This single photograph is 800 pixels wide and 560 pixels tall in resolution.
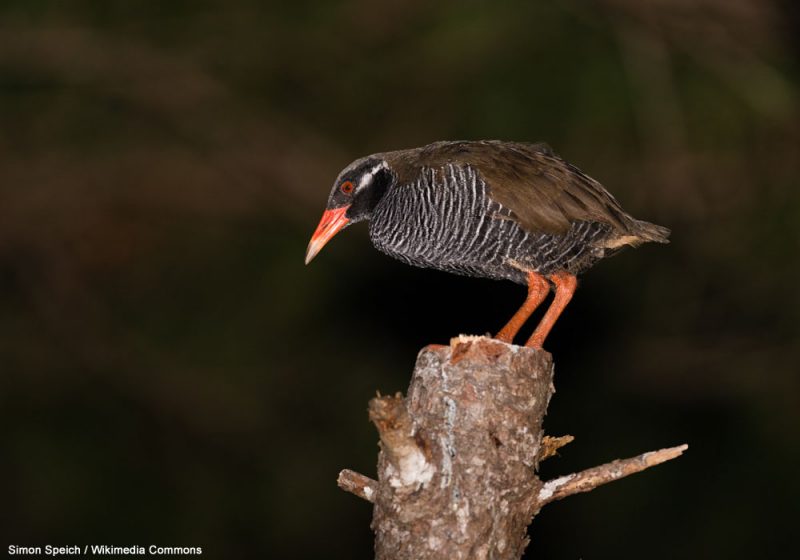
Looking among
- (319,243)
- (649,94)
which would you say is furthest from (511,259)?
(649,94)

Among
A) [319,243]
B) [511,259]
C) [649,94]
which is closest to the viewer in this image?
[511,259]

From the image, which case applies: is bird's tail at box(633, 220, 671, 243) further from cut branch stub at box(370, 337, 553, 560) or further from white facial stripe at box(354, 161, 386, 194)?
white facial stripe at box(354, 161, 386, 194)

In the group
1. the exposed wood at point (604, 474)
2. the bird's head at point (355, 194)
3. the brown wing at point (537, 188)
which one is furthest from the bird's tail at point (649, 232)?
the exposed wood at point (604, 474)

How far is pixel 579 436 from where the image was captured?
36.7 feet

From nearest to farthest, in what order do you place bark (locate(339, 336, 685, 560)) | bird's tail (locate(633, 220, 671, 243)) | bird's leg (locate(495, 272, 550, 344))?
bark (locate(339, 336, 685, 560)) → bird's tail (locate(633, 220, 671, 243)) → bird's leg (locate(495, 272, 550, 344))

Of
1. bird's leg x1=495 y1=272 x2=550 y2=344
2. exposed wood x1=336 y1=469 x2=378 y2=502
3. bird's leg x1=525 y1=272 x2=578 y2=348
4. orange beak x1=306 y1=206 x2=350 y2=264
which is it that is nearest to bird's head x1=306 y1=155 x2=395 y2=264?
orange beak x1=306 y1=206 x2=350 y2=264

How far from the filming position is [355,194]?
6.40 m

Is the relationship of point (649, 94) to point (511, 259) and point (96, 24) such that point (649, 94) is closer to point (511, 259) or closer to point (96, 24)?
point (511, 259)

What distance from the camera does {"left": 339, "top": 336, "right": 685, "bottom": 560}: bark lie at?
4723 millimetres

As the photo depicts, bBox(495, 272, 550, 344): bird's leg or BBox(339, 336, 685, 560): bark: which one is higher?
BBox(495, 272, 550, 344): bird's leg

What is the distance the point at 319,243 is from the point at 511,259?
1.20 metres

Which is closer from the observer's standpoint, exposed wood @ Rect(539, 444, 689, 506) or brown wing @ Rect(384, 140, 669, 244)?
exposed wood @ Rect(539, 444, 689, 506)

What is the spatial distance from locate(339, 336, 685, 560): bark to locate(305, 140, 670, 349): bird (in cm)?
90

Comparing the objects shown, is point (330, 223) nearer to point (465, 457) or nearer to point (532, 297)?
point (532, 297)
